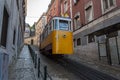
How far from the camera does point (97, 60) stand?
1248 cm

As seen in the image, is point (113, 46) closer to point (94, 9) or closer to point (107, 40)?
point (107, 40)

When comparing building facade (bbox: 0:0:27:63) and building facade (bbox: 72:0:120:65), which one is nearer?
building facade (bbox: 0:0:27:63)

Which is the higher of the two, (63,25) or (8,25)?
(63,25)

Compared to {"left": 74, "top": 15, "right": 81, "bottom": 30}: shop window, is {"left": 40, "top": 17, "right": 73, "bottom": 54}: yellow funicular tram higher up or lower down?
lower down

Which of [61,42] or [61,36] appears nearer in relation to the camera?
Result: [61,42]

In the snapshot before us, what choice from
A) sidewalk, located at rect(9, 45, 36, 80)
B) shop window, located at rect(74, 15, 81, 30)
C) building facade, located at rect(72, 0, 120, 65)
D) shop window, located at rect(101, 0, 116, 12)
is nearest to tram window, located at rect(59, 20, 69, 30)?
building facade, located at rect(72, 0, 120, 65)

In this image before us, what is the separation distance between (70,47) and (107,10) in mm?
4402

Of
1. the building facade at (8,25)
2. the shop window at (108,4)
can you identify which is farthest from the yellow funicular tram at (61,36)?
the shop window at (108,4)

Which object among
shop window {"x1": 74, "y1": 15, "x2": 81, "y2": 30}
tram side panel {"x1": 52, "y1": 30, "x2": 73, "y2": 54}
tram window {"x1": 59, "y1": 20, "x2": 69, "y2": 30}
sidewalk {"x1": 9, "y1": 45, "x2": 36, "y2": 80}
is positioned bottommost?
sidewalk {"x1": 9, "y1": 45, "x2": 36, "y2": 80}

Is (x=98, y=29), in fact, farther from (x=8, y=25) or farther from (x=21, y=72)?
(x=8, y=25)

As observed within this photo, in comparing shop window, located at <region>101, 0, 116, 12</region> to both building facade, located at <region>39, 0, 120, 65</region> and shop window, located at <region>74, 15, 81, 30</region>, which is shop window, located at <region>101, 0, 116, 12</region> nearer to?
building facade, located at <region>39, 0, 120, 65</region>

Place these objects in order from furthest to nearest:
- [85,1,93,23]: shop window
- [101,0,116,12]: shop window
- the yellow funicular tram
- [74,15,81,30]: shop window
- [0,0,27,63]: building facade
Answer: [74,15,81,30]: shop window
[85,1,93,23]: shop window
[101,0,116,12]: shop window
the yellow funicular tram
[0,0,27,63]: building facade

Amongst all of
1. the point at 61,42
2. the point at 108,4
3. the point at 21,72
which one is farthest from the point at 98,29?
the point at 21,72

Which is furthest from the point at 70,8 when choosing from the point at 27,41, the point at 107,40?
the point at 27,41
